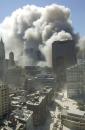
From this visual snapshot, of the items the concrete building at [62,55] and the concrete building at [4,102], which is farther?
the concrete building at [62,55]

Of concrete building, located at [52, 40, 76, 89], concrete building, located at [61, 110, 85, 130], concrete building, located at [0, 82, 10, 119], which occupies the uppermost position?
concrete building, located at [52, 40, 76, 89]

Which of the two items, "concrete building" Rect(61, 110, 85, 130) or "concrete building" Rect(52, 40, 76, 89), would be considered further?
"concrete building" Rect(52, 40, 76, 89)

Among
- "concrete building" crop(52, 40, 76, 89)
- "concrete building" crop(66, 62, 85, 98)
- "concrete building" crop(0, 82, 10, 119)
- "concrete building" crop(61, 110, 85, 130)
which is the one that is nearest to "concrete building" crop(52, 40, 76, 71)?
"concrete building" crop(52, 40, 76, 89)

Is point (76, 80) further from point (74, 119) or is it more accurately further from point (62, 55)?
point (62, 55)

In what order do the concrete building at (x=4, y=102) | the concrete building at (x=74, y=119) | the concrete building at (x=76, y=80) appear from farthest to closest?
1. the concrete building at (x=76, y=80)
2. the concrete building at (x=4, y=102)
3. the concrete building at (x=74, y=119)

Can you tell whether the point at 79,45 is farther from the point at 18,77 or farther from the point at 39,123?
the point at 39,123

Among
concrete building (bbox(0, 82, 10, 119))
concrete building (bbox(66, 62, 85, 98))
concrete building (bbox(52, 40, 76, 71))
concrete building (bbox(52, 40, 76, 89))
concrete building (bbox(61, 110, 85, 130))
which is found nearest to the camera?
concrete building (bbox(61, 110, 85, 130))

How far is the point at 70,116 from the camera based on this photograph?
133 feet

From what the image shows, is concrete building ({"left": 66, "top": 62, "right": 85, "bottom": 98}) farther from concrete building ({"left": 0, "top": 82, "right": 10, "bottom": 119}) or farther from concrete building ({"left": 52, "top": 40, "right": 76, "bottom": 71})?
concrete building ({"left": 52, "top": 40, "right": 76, "bottom": 71})

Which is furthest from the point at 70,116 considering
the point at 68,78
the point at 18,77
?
the point at 18,77

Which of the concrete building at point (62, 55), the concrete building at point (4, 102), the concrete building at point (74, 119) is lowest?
the concrete building at point (74, 119)

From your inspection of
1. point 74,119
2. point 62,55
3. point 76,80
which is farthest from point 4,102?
point 62,55

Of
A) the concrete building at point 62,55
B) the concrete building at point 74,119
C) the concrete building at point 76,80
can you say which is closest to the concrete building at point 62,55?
the concrete building at point 62,55

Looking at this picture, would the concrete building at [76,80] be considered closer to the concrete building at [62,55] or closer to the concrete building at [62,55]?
the concrete building at [62,55]
